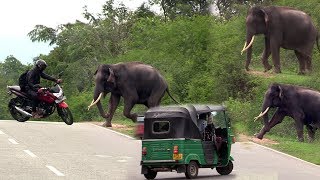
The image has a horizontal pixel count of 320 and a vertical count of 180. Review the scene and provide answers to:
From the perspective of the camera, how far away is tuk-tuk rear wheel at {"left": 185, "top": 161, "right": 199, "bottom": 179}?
57.0 ft

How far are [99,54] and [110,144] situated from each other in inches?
1526

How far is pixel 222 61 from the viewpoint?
41.1 meters

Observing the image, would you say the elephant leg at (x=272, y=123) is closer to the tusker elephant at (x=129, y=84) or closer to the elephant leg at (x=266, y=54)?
the tusker elephant at (x=129, y=84)

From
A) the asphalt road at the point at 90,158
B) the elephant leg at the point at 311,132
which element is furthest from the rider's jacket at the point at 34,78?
the elephant leg at the point at 311,132

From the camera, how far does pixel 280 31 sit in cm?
3647

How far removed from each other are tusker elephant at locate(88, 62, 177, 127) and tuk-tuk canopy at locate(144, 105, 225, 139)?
40.2 ft

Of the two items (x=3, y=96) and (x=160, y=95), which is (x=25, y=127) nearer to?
(x=160, y=95)

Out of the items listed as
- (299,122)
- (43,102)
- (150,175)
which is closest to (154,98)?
(43,102)

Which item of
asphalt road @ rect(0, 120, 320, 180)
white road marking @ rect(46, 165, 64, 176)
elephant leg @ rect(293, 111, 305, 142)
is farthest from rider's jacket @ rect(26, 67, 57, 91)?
white road marking @ rect(46, 165, 64, 176)

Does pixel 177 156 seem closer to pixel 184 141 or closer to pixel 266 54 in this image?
pixel 184 141

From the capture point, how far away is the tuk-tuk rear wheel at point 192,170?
17375 millimetres

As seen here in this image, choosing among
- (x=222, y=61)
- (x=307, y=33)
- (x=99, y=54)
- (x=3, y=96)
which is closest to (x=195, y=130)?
(x=307, y=33)

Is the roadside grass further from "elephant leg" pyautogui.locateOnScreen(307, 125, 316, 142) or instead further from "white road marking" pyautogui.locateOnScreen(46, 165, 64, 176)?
"white road marking" pyautogui.locateOnScreen(46, 165, 64, 176)

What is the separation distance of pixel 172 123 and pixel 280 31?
19994 mm
